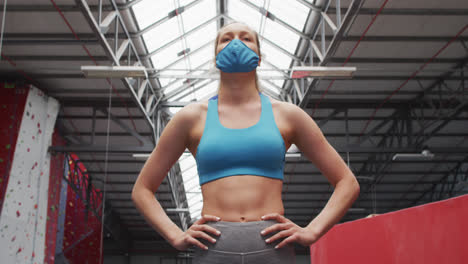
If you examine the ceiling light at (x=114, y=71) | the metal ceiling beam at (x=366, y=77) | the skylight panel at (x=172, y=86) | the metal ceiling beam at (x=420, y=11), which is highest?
the skylight panel at (x=172, y=86)

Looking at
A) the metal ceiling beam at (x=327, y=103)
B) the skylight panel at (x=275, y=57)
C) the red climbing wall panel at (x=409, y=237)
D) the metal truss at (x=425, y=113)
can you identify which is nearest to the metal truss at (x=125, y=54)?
the metal ceiling beam at (x=327, y=103)

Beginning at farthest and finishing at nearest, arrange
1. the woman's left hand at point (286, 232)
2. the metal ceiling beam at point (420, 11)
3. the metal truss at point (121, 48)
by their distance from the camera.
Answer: the metal ceiling beam at point (420, 11) < the metal truss at point (121, 48) < the woman's left hand at point (286, 232)

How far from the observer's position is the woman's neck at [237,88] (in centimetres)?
179

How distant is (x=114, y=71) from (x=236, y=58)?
6489 mm

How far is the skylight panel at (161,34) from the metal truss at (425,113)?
5.56m

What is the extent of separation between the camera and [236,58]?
1746 mm

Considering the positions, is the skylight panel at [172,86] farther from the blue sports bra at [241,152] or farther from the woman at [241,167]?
the blue sports bra at [241,152]

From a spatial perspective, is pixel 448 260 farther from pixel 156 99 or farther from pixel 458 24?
pixel 156 99

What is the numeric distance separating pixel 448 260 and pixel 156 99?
436 inches

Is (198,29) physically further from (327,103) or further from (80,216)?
(80,216)

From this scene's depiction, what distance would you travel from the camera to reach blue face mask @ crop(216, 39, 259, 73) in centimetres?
175

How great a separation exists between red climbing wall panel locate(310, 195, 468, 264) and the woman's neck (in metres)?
2.14

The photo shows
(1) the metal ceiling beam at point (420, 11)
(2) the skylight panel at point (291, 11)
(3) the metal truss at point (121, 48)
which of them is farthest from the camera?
(2) the skylight panel at point (291, 11)

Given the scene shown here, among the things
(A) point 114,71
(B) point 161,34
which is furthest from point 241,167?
(B) point 161,34
